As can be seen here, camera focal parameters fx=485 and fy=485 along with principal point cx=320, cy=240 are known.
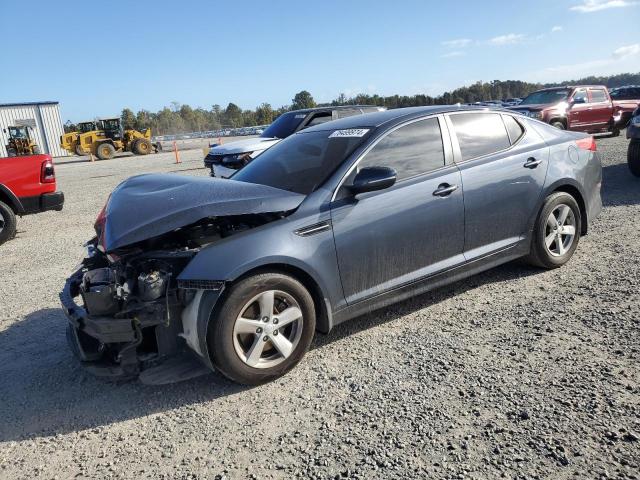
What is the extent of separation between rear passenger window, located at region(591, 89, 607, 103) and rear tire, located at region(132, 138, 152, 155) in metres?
24.0

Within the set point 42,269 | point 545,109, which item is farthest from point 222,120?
point 42,269

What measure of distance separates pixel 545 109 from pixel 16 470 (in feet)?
53.4

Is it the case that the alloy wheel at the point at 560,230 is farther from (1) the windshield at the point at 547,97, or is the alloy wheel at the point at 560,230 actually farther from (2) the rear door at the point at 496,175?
(1) the windshield at the point at 547,97

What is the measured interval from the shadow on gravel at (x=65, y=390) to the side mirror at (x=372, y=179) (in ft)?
3.85

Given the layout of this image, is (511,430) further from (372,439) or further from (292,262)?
(292,262)

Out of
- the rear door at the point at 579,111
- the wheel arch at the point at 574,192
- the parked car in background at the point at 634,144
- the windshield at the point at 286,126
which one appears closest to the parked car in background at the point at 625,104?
the rear door at the point at 579,111

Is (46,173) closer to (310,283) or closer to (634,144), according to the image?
(310,283)

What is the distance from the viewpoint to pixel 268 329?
10.3 feet

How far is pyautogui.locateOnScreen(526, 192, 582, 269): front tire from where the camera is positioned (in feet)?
Answer: 14.9

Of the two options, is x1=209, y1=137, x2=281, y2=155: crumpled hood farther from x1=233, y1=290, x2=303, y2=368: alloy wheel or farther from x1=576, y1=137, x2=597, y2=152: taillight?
x1=233, y1=290, x2=303, y2=368: alloy wheel

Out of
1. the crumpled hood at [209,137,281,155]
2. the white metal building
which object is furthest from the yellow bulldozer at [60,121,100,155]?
the crumpled hood at [209,137,281,155]

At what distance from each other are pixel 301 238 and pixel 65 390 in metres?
1.92

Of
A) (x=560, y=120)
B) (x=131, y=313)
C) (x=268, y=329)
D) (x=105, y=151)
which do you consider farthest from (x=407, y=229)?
(x=105, y=151)

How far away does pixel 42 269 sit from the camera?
20.0ft
